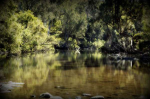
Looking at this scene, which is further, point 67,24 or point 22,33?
point 67,24

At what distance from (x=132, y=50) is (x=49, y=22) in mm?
30494

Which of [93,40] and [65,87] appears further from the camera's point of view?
[93,40]

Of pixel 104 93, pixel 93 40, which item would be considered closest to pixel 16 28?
pixel 104 93

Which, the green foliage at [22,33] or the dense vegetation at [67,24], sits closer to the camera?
the green foliage at [22,33]

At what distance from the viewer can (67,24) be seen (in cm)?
6259

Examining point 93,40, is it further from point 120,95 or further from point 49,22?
point 120,95

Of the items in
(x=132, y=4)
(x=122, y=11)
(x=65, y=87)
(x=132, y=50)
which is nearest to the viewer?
(x=65, y=87)

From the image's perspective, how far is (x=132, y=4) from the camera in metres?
35.0

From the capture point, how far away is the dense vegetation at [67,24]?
23.0 metres

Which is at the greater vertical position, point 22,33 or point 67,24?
point 67,24

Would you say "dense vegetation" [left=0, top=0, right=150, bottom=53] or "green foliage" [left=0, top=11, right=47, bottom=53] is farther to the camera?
"dense vegetation" [left=0, top=0, right=150, bottom=53]

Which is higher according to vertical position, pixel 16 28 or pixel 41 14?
pixel 41 14

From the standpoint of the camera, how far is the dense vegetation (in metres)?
23.0

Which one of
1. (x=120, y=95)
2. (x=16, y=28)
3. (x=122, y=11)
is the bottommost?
(x=120, y=95)
